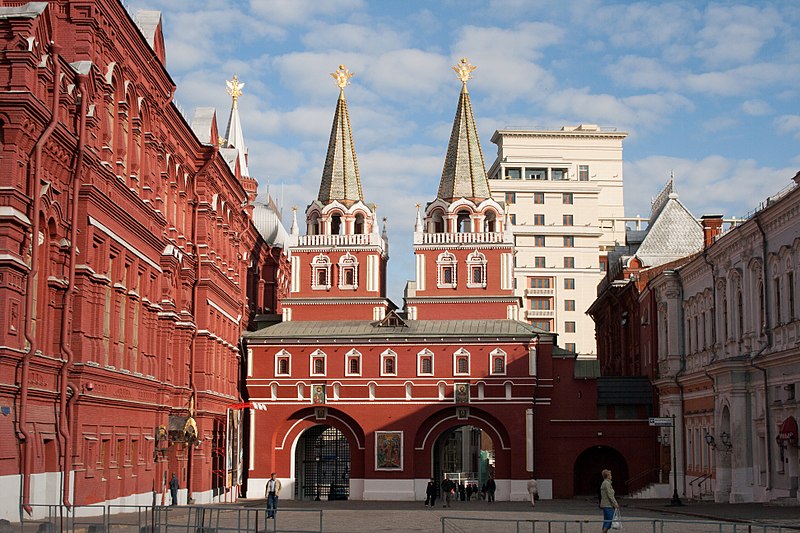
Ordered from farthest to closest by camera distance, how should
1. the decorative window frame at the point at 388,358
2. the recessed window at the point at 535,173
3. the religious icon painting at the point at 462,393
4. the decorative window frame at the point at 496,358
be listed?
the recessed window at the point at 535,173 < the decorative window frame at the point at 388,358 < the decorative window frame at the point at 496,358 < the religious icon painting at the point at 462,393

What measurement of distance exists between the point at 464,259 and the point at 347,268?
7538mm

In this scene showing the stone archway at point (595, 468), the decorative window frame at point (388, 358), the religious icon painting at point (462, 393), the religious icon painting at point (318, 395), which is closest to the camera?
the religious icon painting at point (462, 393)

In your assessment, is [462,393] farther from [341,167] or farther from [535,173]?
[535,173]

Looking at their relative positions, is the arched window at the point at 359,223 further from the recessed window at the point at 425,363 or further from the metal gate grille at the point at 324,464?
the metal gate grille at the point at 324,464

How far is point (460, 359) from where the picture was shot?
2790 inches

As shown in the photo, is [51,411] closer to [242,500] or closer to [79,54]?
[79,54]

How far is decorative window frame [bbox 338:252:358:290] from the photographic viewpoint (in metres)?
76.8

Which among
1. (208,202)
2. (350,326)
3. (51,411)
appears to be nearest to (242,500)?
(350,326)

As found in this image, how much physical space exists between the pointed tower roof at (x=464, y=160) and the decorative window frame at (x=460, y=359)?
37.9ft

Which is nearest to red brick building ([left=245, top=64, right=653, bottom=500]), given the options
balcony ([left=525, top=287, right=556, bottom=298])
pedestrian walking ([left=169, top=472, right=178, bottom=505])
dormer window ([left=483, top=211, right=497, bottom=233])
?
dormer window ([left=483, top=211, right=497, bottom=233])

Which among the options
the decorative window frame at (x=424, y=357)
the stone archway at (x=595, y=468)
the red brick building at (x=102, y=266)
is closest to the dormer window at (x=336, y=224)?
the decorative window frame at (x=424, y=357)

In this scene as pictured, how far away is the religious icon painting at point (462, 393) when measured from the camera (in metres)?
70.1

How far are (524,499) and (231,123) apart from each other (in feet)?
111

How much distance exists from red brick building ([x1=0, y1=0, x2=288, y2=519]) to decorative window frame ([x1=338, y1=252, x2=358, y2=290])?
A: 53.6ft
